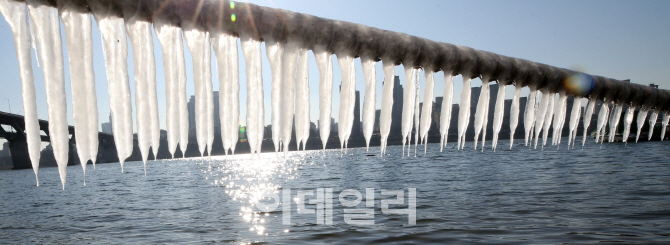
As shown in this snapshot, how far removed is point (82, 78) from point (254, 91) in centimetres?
79

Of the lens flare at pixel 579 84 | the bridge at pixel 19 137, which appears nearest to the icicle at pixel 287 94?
the lens flare at pixel 579 84

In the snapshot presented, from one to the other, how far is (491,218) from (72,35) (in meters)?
18.3

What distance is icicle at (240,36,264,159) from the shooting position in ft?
6.78

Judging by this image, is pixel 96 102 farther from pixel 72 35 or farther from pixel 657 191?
pixel 657 191

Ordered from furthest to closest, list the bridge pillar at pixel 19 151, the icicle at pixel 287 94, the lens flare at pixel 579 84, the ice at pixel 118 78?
the bridge pillar at pixel 19 151 < the lens flare at pixel 579 84 < the icicle at pixel 287 94 < the ice at pixel 118 78

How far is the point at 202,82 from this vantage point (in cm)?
212

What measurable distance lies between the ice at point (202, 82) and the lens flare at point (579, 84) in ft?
7.69

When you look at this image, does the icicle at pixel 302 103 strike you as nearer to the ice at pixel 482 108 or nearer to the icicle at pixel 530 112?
the ice at pixel 482 108

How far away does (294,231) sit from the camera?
56.9 ft

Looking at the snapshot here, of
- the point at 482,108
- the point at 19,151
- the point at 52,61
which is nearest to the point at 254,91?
the point at 52,61

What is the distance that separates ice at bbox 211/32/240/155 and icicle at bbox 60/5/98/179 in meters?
0.55

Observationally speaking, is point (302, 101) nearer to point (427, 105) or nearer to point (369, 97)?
point (369, 97)

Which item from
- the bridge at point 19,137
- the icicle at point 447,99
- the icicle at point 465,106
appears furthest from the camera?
the bridge at point 19,137

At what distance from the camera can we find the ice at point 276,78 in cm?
208
